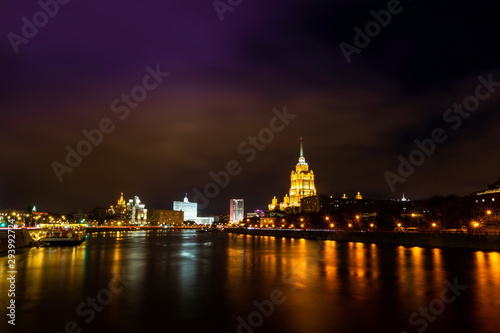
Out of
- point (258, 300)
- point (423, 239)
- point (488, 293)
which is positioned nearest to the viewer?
point (258, 300)

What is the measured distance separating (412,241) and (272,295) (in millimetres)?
47749

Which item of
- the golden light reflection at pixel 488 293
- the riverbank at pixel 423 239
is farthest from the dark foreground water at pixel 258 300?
the riverbank at pixel 423 239

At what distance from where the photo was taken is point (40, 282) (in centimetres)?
2298

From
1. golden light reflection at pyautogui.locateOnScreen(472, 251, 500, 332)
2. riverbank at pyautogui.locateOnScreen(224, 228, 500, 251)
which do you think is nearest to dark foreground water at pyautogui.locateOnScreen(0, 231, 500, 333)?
golden light reflection at pyautogui.locateOnScreen(472, 251, 500, 332)

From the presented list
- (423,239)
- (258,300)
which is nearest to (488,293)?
(258,300)

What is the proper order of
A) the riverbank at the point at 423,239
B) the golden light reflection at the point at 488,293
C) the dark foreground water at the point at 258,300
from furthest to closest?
the riverbank at the point at 423,239
the golden light reflection at the point at 488,293
the dark foreground water at the point at 258,300

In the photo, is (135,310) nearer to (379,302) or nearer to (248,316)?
(248,316)

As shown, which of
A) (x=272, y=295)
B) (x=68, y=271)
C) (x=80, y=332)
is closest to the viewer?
(x=80, y=332)

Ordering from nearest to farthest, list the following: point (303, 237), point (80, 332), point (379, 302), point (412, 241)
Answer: point (80, 332)
point (379, 302)
point (412, 241)
point (303, 237)

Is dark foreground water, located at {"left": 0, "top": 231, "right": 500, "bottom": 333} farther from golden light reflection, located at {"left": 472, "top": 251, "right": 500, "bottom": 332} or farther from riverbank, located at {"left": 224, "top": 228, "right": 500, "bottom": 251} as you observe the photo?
riverbank, located at {"left": 224, "top": 228, "right": 500, "bottom": 251}

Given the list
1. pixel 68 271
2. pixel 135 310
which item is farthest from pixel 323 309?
pixel 68 271

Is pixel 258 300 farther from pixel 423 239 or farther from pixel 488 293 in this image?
pixel 423 239

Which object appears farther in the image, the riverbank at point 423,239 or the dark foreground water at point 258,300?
the riverbank at point 423,239

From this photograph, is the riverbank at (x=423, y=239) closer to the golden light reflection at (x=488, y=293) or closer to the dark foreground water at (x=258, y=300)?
the golden light reflection at (x=488, y=293)
